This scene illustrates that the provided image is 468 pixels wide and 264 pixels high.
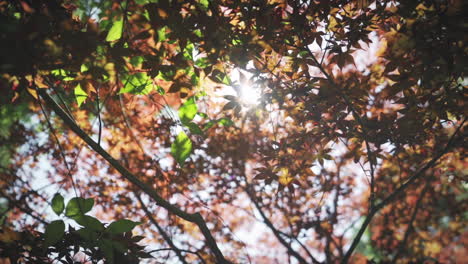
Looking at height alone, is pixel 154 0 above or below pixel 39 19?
above

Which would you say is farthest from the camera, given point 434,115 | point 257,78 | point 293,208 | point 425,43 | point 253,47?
point 293,208

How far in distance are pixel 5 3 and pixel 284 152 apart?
2.38 metres

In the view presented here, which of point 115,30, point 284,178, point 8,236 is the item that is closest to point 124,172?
point 8,236

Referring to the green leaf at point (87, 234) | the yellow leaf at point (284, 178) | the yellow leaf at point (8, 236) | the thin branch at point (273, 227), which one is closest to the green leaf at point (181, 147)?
the green leaf at point (87, 234)

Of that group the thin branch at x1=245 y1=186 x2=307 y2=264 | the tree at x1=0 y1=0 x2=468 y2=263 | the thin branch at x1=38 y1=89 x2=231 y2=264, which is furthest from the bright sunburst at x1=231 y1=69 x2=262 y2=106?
the thin branch at x1=245 y1=186 x2=307 y2=264

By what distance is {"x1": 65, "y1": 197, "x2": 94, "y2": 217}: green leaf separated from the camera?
5.41 ft

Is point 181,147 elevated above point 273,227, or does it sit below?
below

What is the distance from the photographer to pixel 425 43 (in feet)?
5.25

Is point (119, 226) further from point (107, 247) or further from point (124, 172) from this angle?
point (124, 172)

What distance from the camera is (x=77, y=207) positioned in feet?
5.48

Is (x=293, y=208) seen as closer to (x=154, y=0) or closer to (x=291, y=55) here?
(x=291, y=55)

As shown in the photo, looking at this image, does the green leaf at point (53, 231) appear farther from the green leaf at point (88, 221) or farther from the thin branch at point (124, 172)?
the thin branch at point (124, 172)

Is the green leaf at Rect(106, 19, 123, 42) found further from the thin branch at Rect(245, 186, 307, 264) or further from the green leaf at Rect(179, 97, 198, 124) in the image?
the thin branch at Rect(245, 186, 307, 264)

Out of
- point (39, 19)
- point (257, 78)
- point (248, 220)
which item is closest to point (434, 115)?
point (257, 78)
